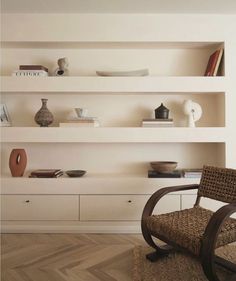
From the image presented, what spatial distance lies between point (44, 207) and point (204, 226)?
5.07 feet

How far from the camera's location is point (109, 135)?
8.85ft

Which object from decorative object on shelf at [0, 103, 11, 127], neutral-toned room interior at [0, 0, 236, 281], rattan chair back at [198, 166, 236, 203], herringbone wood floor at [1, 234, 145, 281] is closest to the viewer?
herringbone wood floor at [1, 234, 145, 281]

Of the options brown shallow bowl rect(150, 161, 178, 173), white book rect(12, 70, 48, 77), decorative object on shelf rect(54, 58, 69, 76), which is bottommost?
brown shallow bowl rect(150, 161, 178, 173)

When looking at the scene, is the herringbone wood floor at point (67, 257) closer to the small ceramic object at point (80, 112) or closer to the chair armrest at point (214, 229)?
the chair armrest at point (214, 229)

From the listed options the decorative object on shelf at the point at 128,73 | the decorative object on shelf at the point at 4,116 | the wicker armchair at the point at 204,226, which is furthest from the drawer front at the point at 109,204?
the decorative object on shelf at the point at 128,73

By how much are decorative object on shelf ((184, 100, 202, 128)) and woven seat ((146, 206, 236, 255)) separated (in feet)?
3.36

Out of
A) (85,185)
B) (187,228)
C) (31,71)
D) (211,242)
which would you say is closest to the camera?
(211,242)

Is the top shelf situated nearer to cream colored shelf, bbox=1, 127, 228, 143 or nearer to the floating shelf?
cream colored shelf, bbox=1, 127, 228, 143

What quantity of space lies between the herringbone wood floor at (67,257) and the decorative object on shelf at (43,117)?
1.11 m

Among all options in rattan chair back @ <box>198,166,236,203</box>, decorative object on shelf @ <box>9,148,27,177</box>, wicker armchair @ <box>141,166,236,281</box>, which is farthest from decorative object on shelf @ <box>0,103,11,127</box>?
rattan chair back @ <box>198,166,236,203</box>

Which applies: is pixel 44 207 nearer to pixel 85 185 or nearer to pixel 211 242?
pixel 85 185

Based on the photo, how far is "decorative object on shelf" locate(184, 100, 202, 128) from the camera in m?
2.82

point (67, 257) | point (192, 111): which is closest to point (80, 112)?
point (192, 111)

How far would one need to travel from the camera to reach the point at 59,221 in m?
2.68
